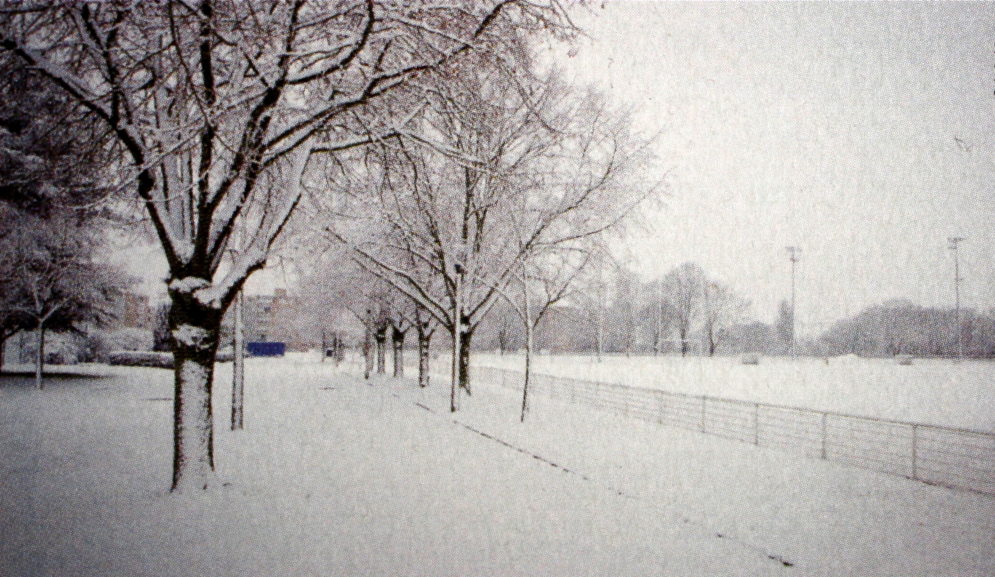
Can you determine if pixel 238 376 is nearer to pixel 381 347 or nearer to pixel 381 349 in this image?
pixel 381 347

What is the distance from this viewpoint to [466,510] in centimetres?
698

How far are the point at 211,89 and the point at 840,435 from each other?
15566 millimetres

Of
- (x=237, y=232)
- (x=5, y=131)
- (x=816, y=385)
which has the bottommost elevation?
(x=816, y=385)

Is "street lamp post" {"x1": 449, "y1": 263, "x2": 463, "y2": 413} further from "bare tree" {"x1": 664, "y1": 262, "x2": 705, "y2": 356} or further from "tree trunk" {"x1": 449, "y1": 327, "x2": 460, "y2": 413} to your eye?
"bare tree" {"x1": 664, "y1": 262, "x2": 705, "y2": 356}

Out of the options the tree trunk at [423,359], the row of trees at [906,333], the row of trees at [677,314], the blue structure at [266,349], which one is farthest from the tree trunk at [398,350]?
the blue structure at [266,349]

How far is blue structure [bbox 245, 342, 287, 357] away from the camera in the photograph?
83.4 m

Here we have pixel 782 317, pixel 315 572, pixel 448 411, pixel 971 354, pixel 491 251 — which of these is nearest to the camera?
pixel 315 572

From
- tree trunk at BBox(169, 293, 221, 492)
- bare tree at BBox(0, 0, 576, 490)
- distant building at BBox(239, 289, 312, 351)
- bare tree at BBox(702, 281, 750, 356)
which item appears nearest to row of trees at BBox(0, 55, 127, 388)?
bare tree at BBox(0, 0, 576, 490)

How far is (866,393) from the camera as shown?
26359 mm

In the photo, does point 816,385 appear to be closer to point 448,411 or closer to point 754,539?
point 448,411

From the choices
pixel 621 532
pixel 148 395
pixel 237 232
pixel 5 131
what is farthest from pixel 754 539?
pixel 148 395

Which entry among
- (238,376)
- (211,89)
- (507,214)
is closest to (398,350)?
(507,214)

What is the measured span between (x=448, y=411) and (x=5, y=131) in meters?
12.7

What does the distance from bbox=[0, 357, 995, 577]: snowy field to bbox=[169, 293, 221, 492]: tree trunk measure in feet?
1.26
